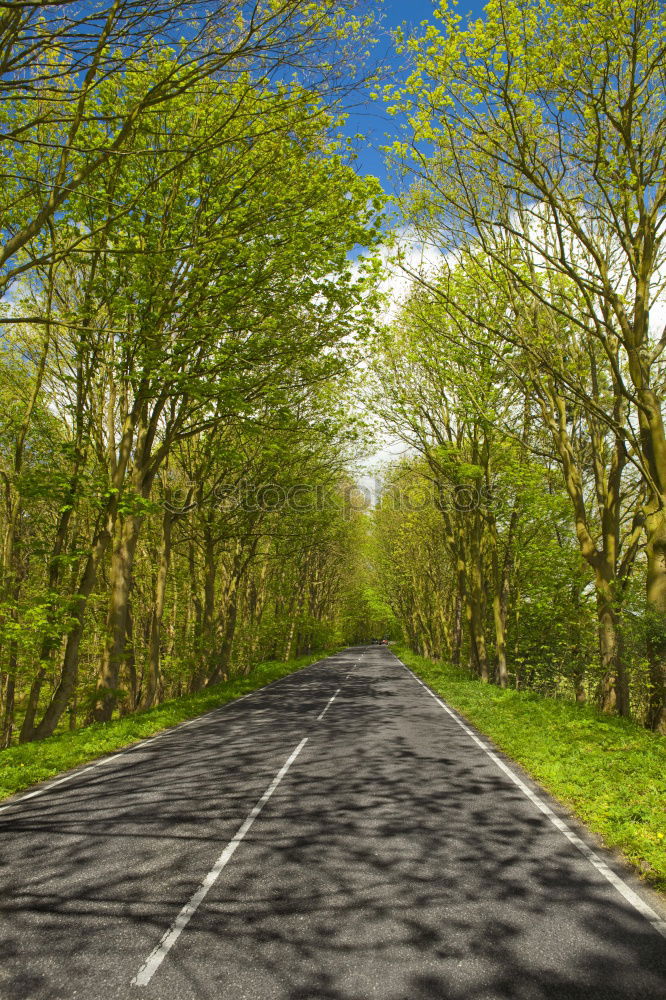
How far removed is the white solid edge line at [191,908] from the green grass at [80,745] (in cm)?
361

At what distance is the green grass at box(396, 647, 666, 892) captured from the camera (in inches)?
217

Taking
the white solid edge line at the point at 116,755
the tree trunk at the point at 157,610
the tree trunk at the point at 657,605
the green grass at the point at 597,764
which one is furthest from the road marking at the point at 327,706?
the tree trunk at the point at 657,605

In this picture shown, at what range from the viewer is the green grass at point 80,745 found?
814cm

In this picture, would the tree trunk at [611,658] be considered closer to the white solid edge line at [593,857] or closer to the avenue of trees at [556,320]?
the avenue of trees at [556,320]

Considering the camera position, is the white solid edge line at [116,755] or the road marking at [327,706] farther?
the road marking at [327,706]

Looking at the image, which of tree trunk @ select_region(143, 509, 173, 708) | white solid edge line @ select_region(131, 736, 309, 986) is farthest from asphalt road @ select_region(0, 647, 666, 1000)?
tree trunk @ select_region(143, 509, 173, 708)

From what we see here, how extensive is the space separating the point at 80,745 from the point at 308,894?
7388mm

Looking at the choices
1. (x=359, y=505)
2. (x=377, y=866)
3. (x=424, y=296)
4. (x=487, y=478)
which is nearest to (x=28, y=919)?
(x=377, y=866)

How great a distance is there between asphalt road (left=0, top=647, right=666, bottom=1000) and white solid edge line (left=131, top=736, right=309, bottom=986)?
2 centimetres

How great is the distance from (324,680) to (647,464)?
657 inches

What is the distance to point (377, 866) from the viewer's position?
489 centimetres

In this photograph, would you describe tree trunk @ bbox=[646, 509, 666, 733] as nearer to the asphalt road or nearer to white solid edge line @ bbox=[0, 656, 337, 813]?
the asphalt road

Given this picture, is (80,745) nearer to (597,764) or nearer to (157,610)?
(157,610)

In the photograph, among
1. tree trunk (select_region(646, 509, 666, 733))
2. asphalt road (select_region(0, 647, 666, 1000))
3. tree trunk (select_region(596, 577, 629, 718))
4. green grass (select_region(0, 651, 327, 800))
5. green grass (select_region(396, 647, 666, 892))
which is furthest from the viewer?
tree trunk (select_region(596, 577, 629, 718))
